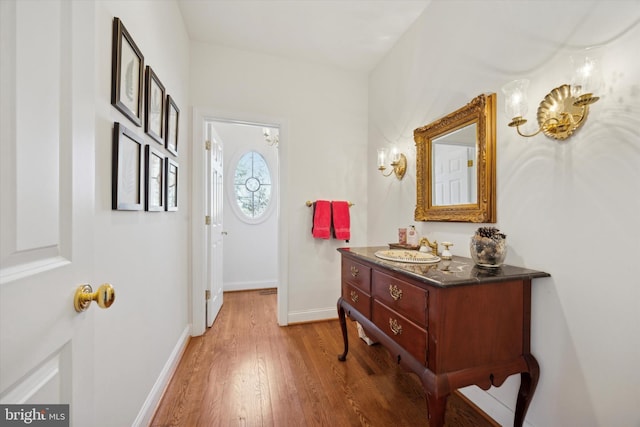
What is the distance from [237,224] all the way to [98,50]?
3080 mm

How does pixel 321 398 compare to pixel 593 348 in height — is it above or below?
below

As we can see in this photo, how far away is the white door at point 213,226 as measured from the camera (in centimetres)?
250

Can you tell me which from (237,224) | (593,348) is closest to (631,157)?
(593,348)

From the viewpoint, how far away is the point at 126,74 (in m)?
1.12

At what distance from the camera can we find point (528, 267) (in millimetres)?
1249

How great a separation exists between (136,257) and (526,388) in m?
2.00

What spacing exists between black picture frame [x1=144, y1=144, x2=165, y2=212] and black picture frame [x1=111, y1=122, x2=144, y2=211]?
55mm

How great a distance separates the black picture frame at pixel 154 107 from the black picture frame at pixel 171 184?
0.20 metres

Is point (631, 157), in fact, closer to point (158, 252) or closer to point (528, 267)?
point (528, 267)

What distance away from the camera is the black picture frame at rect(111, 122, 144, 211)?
3.41ft

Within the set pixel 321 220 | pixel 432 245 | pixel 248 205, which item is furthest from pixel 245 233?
pixel 432 245

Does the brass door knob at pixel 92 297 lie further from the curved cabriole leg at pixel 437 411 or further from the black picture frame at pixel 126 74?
the curved cabriole leg at pixel 437 411

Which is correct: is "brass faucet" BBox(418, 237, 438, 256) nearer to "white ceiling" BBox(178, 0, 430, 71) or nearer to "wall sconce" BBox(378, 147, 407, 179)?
"wall sconce" BBox(378, 147, 407, 179)
